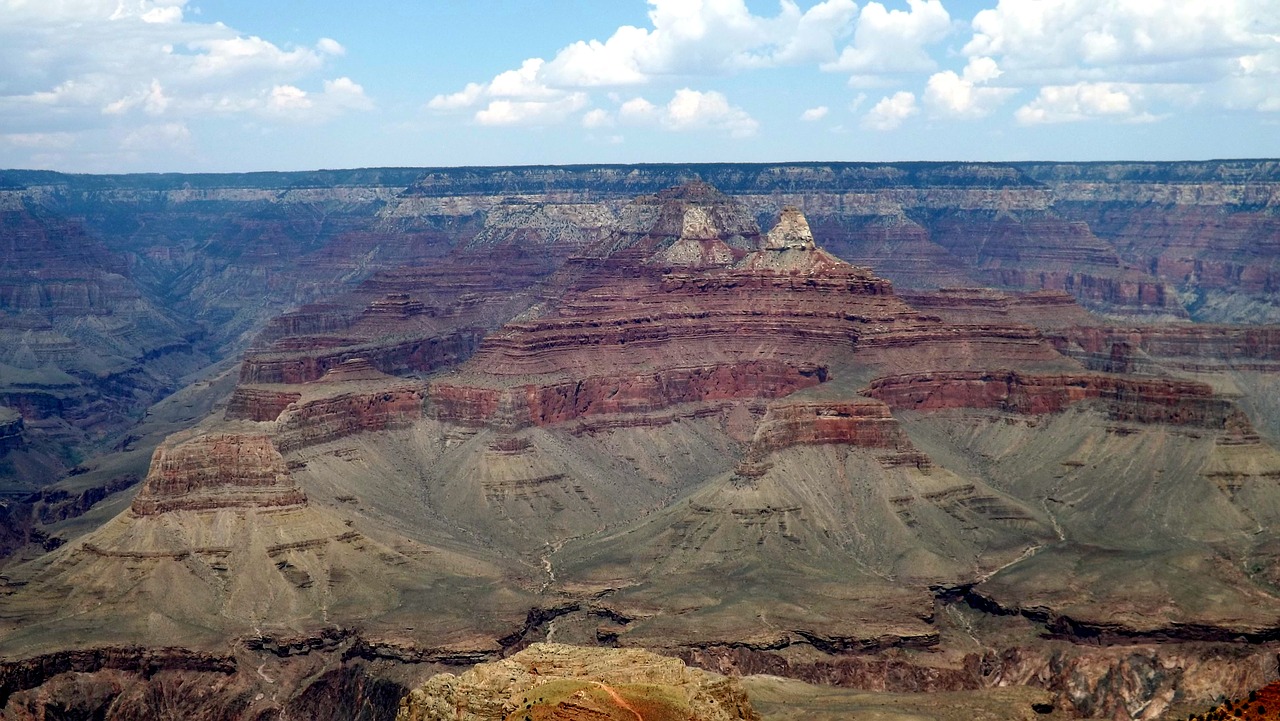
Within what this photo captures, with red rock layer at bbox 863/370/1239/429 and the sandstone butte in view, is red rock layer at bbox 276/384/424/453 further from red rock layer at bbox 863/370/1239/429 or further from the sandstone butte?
red rock layer at bbox 863/370/1239/429

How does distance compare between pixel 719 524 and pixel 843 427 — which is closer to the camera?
pixel 719 524

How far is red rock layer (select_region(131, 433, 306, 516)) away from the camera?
142750mm

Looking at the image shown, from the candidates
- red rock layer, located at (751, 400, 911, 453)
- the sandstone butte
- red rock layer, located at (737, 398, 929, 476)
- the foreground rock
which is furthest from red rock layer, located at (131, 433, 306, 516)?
the foreground rock

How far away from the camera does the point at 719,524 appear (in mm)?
147000

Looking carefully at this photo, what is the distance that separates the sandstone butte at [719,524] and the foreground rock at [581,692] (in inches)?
1942

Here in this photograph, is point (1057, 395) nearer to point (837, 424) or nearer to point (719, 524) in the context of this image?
point (837, 424)

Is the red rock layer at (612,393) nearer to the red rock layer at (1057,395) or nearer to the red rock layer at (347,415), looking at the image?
the red rock layer at (347,415)

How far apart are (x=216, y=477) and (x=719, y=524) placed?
41.6 meters

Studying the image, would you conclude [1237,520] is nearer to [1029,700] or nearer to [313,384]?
[1029,700]

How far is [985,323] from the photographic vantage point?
18738 centimetres

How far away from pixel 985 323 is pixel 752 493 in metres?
48.7

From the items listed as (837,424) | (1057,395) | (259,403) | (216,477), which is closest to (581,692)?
(216,477)

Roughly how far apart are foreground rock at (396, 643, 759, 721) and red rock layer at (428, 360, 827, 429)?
103m

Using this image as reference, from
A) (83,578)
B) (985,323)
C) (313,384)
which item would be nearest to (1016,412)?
(985,323)
